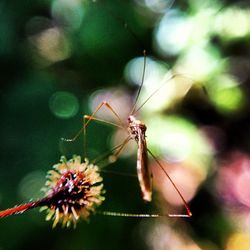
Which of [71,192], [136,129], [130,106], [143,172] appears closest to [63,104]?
[130,106]

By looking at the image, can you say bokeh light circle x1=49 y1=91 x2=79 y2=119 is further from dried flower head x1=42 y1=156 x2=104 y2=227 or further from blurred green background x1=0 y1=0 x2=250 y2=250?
dried flower head x1=42 y1=156 x2=104 y2=227

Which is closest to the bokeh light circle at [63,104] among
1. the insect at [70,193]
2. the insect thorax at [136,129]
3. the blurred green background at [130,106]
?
the blurred green background at [130,106]

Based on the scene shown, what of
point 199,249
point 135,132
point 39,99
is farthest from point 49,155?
point 199,249

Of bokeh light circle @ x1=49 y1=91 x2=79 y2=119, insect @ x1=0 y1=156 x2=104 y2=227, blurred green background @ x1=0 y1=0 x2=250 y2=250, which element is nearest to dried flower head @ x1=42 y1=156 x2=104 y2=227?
insect @ x1=0 y1=156 x2=104 y2=227

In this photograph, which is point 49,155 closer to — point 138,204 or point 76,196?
point 138,204

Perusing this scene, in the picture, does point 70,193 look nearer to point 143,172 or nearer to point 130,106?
point 143,172

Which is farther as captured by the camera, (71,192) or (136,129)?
(136,129)

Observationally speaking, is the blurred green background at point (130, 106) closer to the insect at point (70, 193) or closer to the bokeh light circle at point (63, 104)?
the bokeh light circle at point (63, 104)
